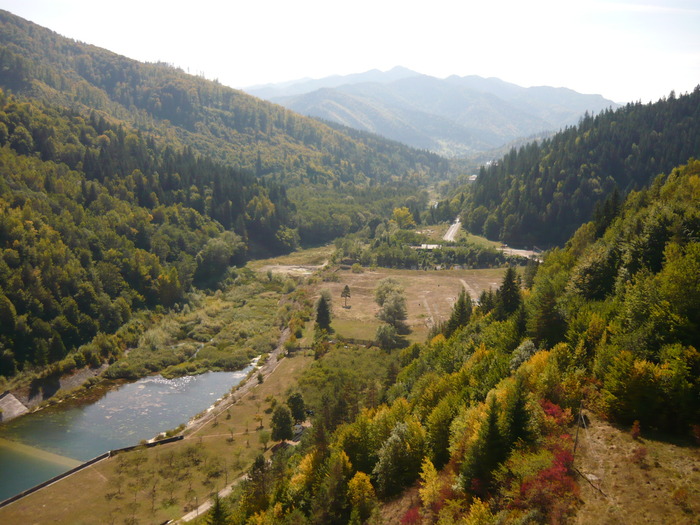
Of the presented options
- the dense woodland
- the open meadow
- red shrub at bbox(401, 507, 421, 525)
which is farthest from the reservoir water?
red shrub at bbox(401, 507, 421, 525)

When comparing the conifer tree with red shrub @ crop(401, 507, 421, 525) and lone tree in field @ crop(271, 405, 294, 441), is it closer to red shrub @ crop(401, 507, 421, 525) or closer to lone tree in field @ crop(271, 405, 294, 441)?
lone tree in field @ crop(271, 405, 294, 441)

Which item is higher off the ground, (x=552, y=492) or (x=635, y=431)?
(x=635, y=431)

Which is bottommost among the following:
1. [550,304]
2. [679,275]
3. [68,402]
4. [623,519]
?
[68,402]

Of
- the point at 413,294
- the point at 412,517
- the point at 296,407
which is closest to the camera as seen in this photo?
the point at 412,517

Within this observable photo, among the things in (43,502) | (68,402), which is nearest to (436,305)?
(68,402)

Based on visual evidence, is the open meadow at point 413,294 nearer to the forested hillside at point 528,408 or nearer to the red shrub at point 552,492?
the forested hillside at point 528,408

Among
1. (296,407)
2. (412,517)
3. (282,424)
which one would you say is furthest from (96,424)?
(412,517)

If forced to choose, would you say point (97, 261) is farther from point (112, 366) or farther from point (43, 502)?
point (43, 502)

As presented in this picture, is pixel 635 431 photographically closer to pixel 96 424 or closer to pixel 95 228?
pixel 96 424
